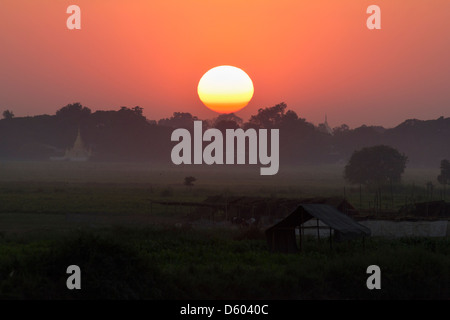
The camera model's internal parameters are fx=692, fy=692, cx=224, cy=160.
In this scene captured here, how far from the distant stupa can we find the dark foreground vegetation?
501 ft

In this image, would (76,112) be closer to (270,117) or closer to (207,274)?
(270,117)

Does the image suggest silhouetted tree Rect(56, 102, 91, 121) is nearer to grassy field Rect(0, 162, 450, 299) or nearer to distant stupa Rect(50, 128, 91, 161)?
distant stupa Rect(50, 128, 91, 161)

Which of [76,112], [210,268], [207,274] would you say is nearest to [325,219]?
[210,268]

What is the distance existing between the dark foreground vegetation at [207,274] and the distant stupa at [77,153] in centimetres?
15263

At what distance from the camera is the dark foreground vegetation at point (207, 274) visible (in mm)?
19047

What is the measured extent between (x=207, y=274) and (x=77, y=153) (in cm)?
16165

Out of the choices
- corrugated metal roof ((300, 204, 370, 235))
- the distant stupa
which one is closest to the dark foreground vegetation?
corrugated metal roof ((300, 204, 370, 235))

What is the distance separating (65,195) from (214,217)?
75.0ft

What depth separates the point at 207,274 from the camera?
21.5 metres

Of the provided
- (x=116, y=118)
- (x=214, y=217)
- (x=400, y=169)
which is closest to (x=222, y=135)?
(x=116, y=118)

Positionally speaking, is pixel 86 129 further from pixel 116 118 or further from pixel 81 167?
pixel 81 167

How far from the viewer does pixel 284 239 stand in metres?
28.5

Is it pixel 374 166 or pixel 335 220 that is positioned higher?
pixel 374 166

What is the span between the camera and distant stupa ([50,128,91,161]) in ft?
579
